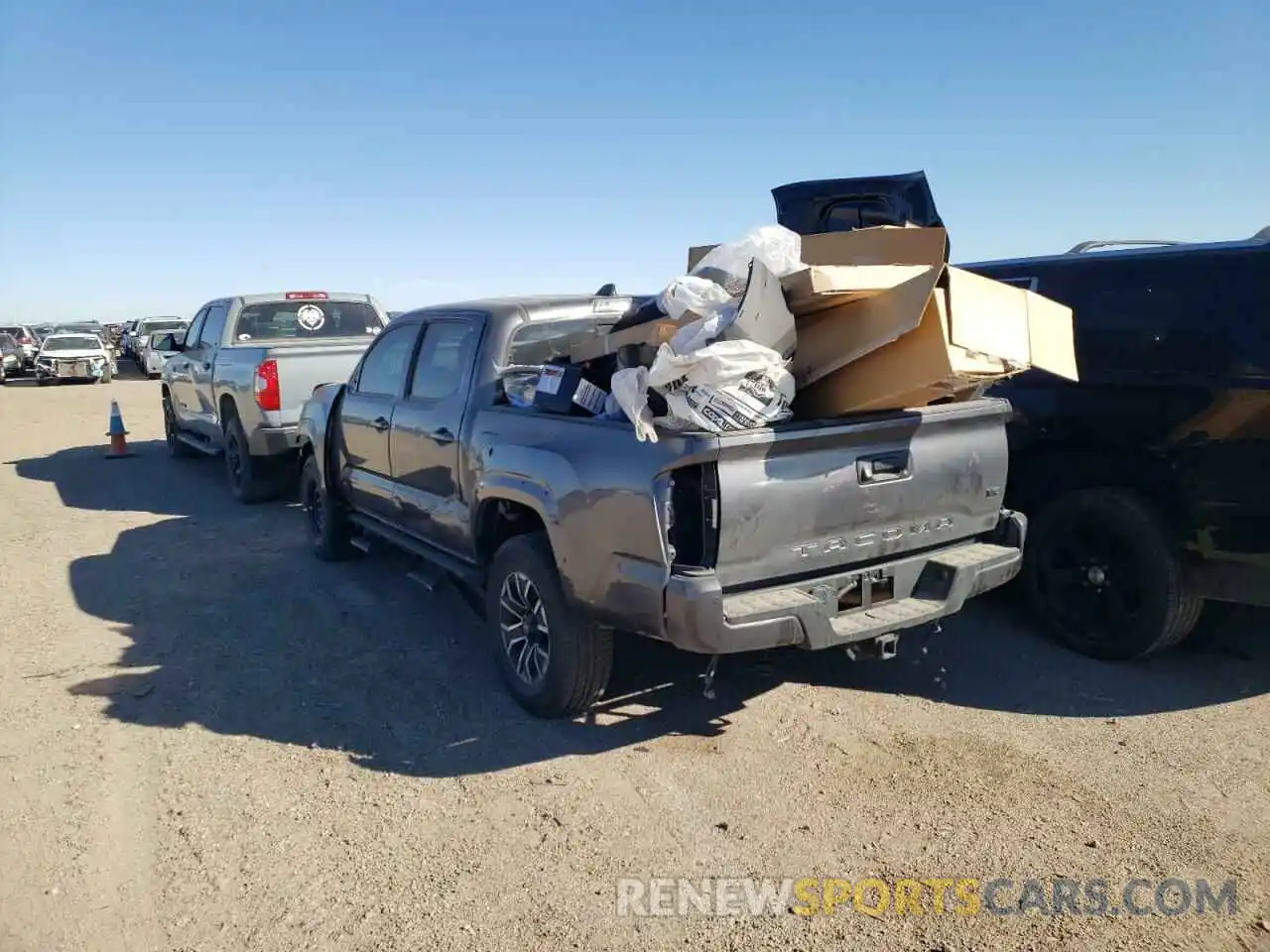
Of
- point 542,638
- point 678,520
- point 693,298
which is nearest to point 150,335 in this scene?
point 542,638

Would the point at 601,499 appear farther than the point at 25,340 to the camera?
No

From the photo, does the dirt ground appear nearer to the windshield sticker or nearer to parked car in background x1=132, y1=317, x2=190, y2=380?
the windshield sticker

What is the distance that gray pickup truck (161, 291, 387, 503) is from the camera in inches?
352

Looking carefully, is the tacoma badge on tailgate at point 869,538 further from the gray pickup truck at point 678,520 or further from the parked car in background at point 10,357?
the parked car in background at point 10,357

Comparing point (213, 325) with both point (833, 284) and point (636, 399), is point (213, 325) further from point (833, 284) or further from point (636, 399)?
point (833, 284)

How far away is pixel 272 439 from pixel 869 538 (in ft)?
22.0

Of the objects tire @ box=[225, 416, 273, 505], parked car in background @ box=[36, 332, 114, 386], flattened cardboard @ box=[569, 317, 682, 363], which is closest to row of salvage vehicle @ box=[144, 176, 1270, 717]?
flattened cardboard @ box=[569, 317, 682, 363]

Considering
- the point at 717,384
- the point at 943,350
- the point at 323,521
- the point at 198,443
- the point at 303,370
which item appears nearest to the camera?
the point at 717,384

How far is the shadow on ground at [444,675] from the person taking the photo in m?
4.36

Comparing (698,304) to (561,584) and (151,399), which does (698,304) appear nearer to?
(561,584)

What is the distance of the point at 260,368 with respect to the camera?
8.88m

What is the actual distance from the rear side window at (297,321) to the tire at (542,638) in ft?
21.7

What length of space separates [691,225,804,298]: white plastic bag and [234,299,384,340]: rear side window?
283 inches

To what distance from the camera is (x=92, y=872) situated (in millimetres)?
3352
